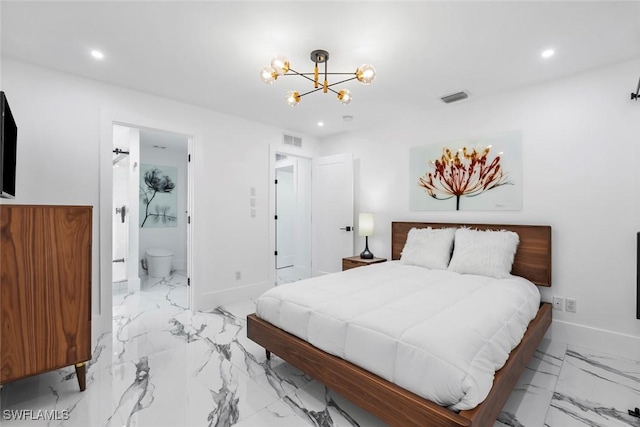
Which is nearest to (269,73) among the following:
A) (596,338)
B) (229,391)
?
(229,391)

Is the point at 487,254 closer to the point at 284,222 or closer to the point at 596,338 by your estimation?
the point at 596,338

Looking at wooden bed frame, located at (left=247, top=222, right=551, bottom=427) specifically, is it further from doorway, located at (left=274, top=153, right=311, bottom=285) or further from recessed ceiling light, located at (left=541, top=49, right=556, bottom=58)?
doorway, located at (left=274, top=153, right=311, bottom=285)

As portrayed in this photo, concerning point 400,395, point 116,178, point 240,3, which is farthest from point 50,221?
point 116,178

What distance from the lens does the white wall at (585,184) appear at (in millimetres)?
2520

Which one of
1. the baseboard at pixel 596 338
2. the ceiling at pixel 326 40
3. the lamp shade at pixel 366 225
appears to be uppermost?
the ceiling at pixel 326 40

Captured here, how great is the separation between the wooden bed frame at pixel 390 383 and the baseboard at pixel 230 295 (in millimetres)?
1517

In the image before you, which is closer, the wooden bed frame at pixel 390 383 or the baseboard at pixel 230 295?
the wooden bed frame at pixel 390 383

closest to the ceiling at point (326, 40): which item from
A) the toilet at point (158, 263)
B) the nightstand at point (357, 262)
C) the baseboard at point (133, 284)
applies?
the nightstand at point (357, 262)

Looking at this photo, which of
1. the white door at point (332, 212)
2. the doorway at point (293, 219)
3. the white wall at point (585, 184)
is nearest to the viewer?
the white wall at point (585, 184)

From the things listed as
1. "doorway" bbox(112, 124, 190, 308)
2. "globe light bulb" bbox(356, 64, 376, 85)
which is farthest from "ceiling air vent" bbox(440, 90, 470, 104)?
"doorway" bbox(112, 124, 190, 308)

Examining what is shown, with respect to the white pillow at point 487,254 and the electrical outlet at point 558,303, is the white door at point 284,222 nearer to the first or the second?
the white pillow at point 487,254

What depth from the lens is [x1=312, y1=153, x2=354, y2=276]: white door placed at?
4.51 meters

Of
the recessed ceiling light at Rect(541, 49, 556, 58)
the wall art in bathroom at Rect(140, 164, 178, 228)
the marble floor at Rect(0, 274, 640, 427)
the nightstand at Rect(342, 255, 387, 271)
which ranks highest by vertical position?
the recessed ceiling light at Rect(541, 49, 556, 58)

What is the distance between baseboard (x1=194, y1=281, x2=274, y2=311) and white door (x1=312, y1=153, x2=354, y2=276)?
1.00 meters
